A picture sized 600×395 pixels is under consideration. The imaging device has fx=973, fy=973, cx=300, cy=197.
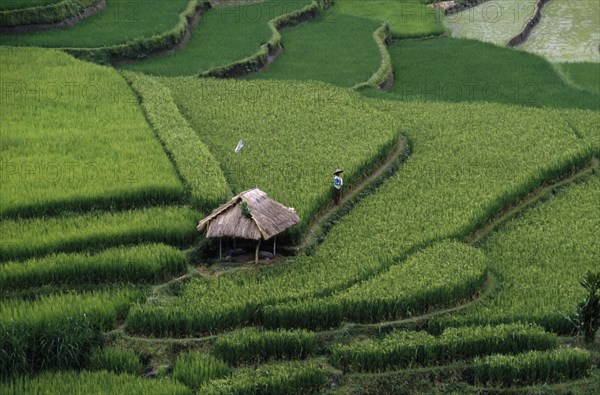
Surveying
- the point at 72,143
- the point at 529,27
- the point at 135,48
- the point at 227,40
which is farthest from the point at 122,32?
the point at 529,27

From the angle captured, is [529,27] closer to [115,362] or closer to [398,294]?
[398,294]

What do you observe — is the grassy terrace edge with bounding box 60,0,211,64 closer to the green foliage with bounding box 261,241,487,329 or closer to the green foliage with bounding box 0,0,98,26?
the green foliage with bounding box 0,0,98,26

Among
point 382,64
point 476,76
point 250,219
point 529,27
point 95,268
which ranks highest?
point 250,219

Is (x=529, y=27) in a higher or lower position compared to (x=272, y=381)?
lower

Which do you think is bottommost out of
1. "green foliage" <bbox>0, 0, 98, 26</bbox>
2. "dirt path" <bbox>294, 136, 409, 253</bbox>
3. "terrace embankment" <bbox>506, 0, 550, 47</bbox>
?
"terrace embankment" <bbox>506, 0, 550, 47</bbox>

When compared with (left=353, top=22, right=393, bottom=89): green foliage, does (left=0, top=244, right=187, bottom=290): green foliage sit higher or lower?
higher

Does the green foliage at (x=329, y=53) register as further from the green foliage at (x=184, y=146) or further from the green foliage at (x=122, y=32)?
the green foliage at (x=184, y=146)

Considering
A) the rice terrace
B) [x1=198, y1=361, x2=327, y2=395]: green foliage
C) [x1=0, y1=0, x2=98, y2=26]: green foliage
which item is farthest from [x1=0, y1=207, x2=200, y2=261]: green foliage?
[x1=0, y1=0, x2=98, y2=26]: green foliage

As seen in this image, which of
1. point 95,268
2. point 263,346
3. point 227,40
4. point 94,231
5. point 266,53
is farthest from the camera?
point 227,40
